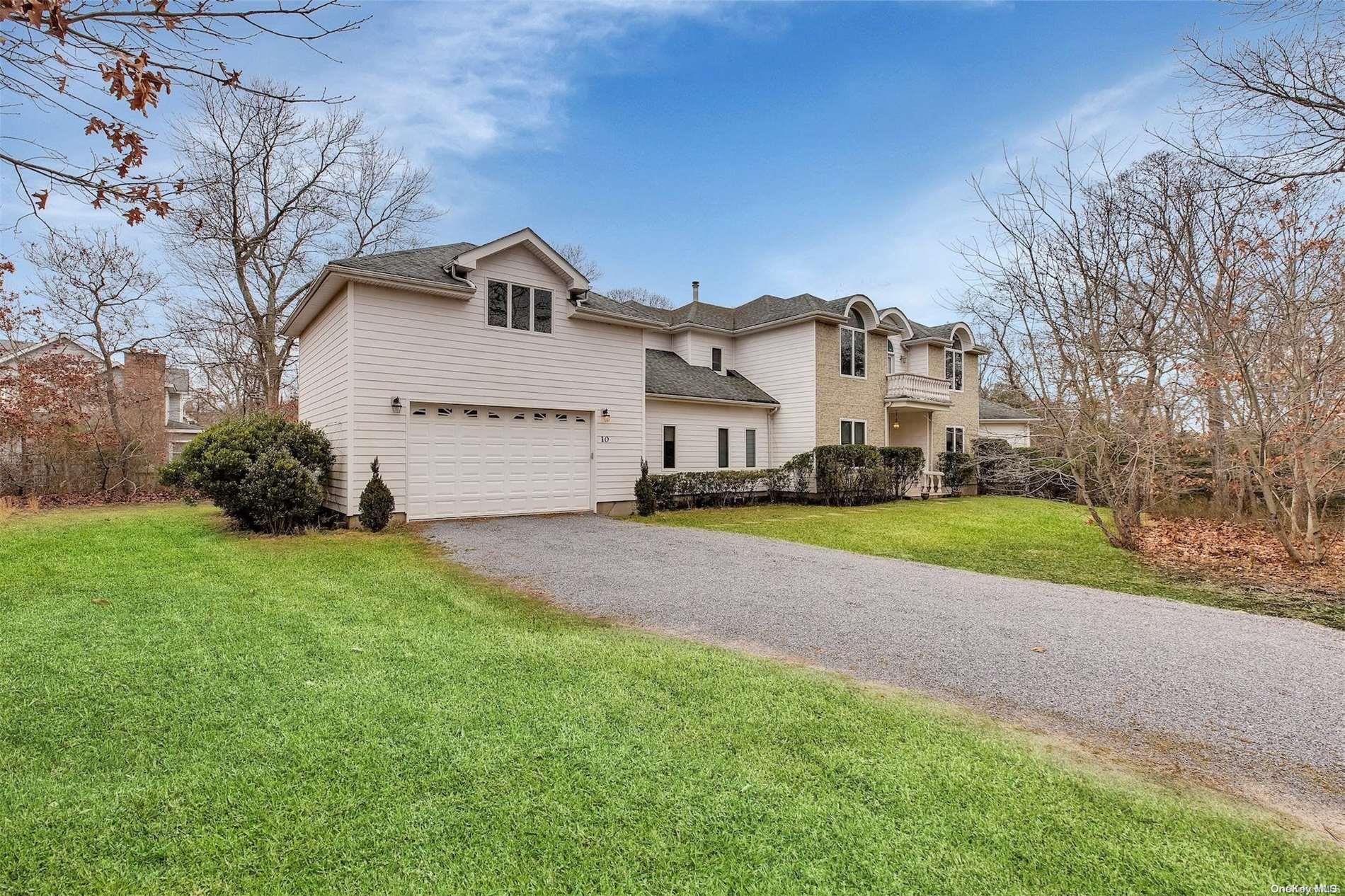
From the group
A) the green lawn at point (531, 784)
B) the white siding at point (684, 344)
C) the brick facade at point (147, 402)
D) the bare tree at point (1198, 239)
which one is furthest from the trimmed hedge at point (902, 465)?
the brick facade at point (147, 402)

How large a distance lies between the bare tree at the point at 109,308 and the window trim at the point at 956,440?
27.0 m

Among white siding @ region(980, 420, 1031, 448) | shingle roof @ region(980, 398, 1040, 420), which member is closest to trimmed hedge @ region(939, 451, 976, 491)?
white siding @ region(980, 420, 1031, 448)

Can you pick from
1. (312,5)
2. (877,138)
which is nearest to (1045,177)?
(877,138)

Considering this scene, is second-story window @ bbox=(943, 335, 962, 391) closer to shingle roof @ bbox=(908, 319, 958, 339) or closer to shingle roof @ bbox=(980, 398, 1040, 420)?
shingle roof @ bbox=(908, 319, 958, 339)

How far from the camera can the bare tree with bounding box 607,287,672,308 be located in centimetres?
3725

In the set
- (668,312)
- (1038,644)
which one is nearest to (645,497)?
(1038,644)

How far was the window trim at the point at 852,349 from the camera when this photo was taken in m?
19.4

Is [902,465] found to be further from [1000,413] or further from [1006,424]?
[1000,413]

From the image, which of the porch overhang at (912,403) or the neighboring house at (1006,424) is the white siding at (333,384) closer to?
the porch overhang at (912,403)

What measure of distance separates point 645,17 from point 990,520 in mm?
12714

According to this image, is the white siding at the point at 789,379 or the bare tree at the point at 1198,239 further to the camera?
the white siding at the point at 789,379

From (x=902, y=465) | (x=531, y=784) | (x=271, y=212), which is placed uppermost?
(x=271, y=212)

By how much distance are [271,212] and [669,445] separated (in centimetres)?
1628

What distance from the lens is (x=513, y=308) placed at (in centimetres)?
1281
